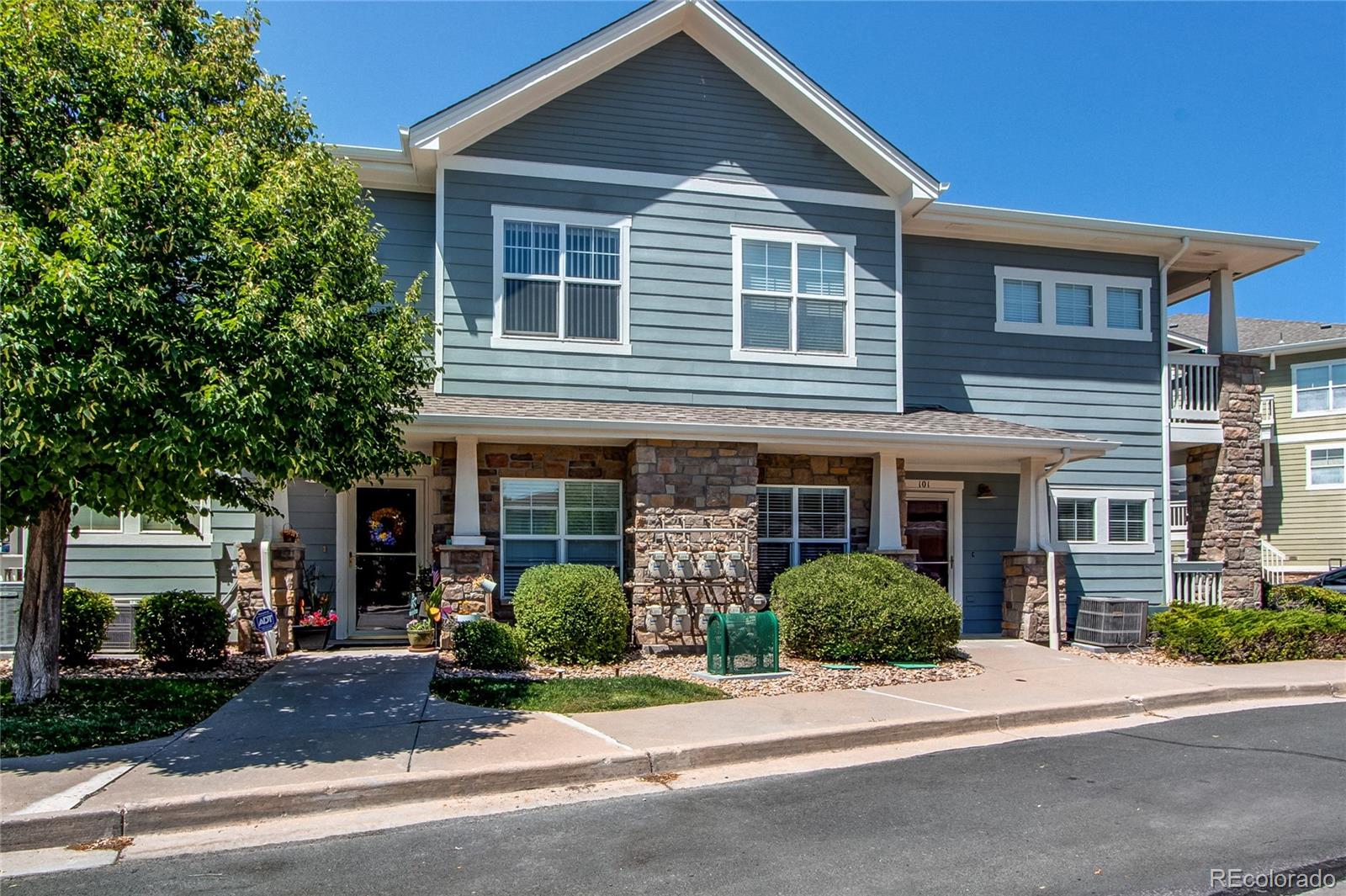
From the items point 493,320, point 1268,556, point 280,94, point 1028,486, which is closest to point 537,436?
point 493,320

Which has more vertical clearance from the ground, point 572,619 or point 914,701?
point 572,619

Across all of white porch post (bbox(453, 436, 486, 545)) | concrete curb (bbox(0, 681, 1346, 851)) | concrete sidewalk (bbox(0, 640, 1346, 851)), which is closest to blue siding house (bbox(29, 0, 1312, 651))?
white porch post (bbox(453, 436, 486, 545))

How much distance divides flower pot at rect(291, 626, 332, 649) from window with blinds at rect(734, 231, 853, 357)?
21.6 feet

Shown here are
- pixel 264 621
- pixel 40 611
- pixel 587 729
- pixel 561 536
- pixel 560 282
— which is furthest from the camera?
pixel 560 282

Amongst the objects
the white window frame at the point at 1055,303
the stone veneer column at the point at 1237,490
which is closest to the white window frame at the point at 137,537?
the white window frame at the point at 1055,303

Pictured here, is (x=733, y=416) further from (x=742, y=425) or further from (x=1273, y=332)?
(x=1273, y=332)

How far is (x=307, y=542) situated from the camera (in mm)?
12852

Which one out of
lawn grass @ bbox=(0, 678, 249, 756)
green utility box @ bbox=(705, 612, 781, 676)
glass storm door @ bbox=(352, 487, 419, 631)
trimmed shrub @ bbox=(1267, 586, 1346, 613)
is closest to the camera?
lawn grass @ bbox=(0, 678, 249, 756)

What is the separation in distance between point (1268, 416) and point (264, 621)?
27079mm

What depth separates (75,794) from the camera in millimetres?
6152

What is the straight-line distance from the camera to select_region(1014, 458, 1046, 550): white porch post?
14.0 metres

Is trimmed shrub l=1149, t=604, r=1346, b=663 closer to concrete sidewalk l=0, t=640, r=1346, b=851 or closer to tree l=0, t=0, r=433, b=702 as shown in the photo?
concrete sidewalk l=0, t=640, r=1346, b=851

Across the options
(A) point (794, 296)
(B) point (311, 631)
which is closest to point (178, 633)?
(B) point (311, 631)

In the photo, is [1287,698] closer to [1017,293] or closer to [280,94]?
[1017,293]
